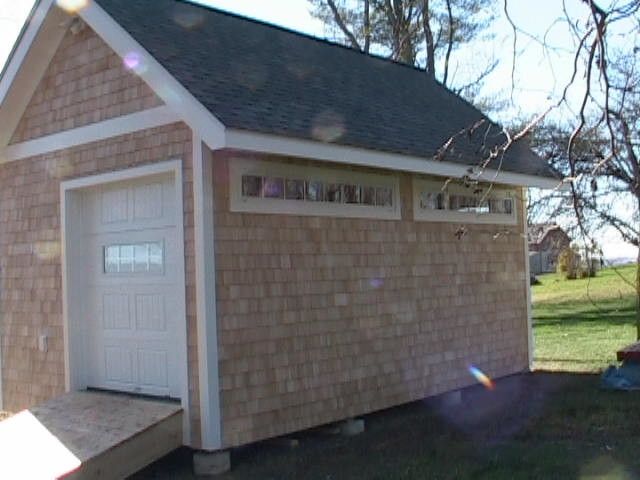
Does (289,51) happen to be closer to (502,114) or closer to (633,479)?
(633,479)

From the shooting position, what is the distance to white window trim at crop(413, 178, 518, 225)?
9.32 m

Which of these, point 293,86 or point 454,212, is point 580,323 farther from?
point 293,86

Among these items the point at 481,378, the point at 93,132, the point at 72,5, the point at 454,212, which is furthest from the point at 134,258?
the point at 481,378

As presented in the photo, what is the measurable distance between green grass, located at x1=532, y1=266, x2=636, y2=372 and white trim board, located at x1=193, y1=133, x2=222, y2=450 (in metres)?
3.16

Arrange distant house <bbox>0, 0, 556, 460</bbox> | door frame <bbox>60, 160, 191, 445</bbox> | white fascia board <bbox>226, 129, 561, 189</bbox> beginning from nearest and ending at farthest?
white fascia board <bbox>226, 129, 561, 189</bbox>
distant house <bbox>0, 0, 556, 460</bbox>
door frame <bbox>60, 160, 191, 445</bbox>

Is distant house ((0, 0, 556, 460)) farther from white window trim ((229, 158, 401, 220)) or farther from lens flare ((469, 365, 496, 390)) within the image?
lens flare ((469, 365, 496, 390))

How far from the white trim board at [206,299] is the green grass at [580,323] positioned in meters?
3.16

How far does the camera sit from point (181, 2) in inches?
362

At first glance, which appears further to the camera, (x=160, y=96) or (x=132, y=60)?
(x=132, y=60)

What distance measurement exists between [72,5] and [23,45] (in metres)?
0.94

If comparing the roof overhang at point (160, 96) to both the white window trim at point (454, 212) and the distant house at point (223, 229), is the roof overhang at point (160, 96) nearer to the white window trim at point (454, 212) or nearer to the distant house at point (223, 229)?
the distant house at point (223, 229)

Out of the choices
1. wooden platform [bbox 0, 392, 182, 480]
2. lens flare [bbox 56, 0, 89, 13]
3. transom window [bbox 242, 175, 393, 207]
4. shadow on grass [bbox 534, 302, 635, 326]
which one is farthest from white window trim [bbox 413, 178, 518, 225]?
shadow on grass [bbox 534, 302, 635, 326]

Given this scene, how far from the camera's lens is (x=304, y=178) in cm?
783

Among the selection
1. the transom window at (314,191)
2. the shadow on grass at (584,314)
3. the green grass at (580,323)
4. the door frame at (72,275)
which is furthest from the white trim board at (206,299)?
the shadow on grass at (584,314)
